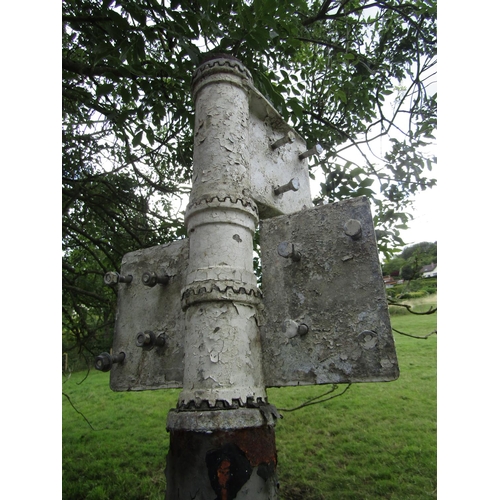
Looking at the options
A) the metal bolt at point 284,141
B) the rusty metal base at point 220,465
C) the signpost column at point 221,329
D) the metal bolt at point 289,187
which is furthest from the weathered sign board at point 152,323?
the metal bolt at point 284,141

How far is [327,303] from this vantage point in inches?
67.8

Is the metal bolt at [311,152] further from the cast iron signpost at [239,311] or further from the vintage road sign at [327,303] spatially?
the vintage road sign at [327,303]

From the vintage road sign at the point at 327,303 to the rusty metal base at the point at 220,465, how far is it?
0.34 meters

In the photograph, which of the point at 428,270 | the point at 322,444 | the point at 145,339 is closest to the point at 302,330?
the point at 145,339

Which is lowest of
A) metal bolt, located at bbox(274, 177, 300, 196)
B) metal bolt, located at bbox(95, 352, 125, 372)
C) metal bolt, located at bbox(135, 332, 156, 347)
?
metal bolt, located at bbox(95, 352, 125, 372)

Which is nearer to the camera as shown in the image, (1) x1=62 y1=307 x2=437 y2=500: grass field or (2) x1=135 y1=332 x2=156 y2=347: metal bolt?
(2) x1=135 y1=332 x2=156 y2=347: metal bolt

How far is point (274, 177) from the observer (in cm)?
231

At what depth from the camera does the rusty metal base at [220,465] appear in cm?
139

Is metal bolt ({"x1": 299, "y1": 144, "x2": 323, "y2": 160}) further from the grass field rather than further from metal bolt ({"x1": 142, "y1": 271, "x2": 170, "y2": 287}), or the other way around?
the grass field

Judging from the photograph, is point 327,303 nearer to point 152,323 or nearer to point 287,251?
point 287,251

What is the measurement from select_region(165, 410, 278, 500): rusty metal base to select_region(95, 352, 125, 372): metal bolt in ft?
2.47

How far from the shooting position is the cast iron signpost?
145 centimetres

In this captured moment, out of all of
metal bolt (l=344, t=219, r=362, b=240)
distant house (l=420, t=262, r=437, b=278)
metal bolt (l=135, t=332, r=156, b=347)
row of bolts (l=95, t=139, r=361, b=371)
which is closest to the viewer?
metal bolt (l=344, t=219, r=362, b=240)

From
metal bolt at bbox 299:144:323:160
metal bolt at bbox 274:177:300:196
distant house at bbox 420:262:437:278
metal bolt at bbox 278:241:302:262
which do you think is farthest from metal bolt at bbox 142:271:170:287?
distant house at bbox 420:262:437:278
